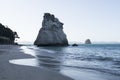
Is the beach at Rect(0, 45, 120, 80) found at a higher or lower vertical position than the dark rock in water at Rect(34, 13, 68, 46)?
lower

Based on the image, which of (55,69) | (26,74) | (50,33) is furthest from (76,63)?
(50,33)

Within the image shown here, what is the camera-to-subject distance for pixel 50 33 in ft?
472

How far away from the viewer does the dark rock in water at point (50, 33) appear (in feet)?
454

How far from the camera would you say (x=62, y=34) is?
152 meters

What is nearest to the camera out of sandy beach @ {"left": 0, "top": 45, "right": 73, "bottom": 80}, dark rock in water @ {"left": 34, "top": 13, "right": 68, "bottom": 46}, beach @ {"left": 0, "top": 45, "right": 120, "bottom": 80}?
sandy beach @ {"left": 0, "top": 45, "right": 73, "bottom": 80}

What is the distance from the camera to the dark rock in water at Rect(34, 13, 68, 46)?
138 m

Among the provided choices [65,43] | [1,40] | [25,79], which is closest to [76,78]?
[25,79]

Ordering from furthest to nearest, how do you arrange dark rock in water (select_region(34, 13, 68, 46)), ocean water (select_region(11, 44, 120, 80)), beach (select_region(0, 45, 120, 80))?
dark rock in water (select_region(34, 13, 68, 46))
ocean water (select_region(11, 44, 120, 80))
beach (select_region(0, 45, 120, 80))

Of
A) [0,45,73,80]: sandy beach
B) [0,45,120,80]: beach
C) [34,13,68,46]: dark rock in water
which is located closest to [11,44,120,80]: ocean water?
[0,45,120,80]: beach

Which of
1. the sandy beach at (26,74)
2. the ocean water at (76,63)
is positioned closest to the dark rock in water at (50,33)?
the ocean water at (76,63)

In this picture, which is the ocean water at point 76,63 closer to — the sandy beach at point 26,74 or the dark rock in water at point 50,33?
the sandy beach at point 26,74

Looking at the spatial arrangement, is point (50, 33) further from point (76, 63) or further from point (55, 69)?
point (55, 69)

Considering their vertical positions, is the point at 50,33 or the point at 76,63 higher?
the point at 50,33

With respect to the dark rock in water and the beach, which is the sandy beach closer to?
the beach
